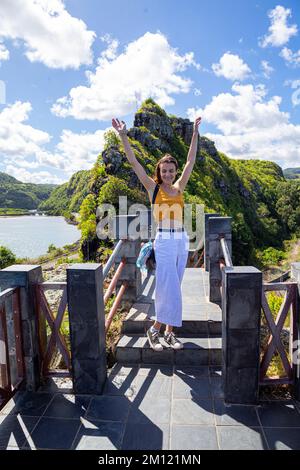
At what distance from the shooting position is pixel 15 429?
2785 millimetres

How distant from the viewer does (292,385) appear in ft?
10.6

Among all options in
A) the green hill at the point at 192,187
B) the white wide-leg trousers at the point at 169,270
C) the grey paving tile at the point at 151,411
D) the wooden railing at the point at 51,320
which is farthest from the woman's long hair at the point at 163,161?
the green hill at the point at 192,187

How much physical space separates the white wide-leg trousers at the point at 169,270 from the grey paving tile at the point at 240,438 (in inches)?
48.2

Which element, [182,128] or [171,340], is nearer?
[171,340]

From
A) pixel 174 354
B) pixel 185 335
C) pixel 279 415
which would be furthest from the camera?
pixel 185 335

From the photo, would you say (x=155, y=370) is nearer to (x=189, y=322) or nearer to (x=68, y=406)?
(x=189, y=322)

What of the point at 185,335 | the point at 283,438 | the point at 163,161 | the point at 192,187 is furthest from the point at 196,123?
the point at 192,187

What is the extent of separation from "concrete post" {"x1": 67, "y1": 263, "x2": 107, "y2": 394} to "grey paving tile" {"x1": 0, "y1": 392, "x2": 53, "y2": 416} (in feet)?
1.06

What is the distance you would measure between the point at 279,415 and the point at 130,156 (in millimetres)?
2833

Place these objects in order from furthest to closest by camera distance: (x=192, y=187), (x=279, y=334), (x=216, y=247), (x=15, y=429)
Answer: (x=192, y=187), (x=216, y=247), (x=279, y=334), (x=15, y=429)

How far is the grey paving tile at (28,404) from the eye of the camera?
3.03 m

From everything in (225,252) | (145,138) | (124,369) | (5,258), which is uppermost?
(145,138)

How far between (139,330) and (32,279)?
5.71ft

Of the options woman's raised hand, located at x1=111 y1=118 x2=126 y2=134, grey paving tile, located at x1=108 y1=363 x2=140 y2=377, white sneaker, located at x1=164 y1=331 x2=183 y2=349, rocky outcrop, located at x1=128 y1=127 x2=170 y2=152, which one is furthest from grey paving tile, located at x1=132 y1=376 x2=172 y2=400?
rocky outcrop, located at x1=128 y1=127 x2=170 y2=152
